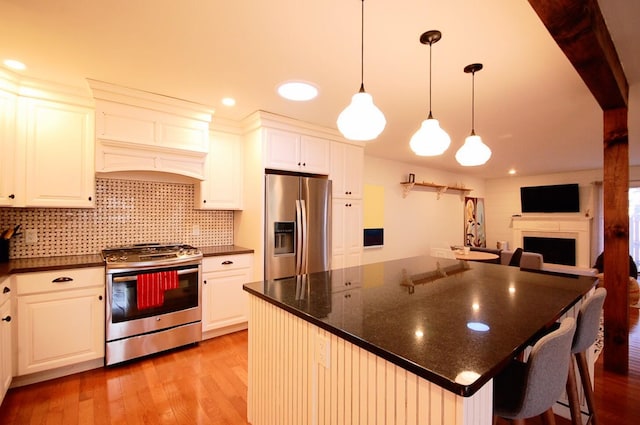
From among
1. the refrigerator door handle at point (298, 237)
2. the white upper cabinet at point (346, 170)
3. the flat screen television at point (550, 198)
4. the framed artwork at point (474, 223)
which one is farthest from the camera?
the framed artwork at point (474, 223)

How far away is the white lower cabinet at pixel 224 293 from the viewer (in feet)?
9.68

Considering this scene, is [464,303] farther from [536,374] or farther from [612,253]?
[612,253]

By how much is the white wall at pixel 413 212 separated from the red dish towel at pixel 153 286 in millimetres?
3088

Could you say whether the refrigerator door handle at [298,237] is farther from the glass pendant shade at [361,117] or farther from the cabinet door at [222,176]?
the glass pendant shade at [361,117]

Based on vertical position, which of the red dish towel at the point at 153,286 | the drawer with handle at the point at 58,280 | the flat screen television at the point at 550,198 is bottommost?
the red dish towel at the point at 153,286

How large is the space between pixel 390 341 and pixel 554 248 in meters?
7.86

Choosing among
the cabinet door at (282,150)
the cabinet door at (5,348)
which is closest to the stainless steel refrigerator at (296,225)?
the cabinet door at (282,150)

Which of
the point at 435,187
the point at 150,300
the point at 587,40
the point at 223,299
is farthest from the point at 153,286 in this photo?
the point at 435,187

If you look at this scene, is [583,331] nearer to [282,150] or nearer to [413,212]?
[282,150]

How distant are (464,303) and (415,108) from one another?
6.77ft

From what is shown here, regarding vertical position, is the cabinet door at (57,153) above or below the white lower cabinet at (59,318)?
above

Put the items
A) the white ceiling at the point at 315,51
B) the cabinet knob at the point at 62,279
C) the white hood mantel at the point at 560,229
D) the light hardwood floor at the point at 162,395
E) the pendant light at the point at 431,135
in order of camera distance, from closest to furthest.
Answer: the white ceiling at the point at 315,51 < the pendant light at the point at 431,135 < the light hardwood floor at the point at 162,395 < the cabinet knob at the point at 62,279 < the white hood mantel at the point at 560,229

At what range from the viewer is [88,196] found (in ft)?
8.38

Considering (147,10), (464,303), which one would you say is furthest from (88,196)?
(464,303)
